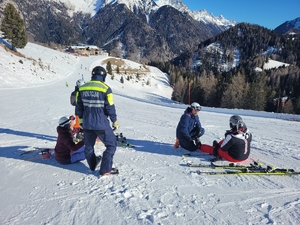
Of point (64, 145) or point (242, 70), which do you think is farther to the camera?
point (242, 70)

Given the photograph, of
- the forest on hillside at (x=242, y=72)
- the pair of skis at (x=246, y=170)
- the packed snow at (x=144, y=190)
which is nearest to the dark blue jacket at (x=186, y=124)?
the packed snow at (x=144, y=190)

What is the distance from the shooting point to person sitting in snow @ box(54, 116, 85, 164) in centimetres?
504

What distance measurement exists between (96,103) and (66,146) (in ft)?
5.85

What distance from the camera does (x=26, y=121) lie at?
1027 cm

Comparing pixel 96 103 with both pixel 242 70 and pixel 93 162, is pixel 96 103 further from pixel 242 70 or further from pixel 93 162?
pixel 242 70

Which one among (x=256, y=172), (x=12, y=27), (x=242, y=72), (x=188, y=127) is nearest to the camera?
(x=256, y=172)

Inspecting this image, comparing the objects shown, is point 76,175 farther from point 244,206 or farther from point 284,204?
point 284,204

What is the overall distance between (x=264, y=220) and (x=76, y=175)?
354 centimetres

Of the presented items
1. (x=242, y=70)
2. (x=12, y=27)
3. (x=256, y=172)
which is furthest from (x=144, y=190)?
(x=242, y=70)

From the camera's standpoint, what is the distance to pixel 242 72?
58.8 meters

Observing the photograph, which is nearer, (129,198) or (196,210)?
(196,210)

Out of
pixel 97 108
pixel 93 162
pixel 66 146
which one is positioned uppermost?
pixel 97 108

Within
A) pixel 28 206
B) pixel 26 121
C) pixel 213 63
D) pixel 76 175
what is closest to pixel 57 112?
pixel 26 121

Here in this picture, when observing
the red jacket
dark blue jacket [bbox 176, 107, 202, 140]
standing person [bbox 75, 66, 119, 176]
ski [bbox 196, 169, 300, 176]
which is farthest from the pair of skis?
the red jacket
